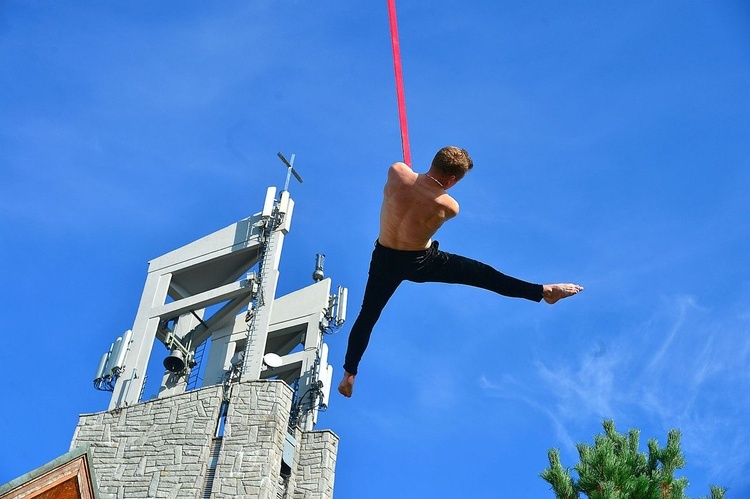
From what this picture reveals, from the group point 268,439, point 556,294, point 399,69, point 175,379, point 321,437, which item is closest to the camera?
point 399,69

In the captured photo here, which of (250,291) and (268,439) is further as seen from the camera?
(250,291)

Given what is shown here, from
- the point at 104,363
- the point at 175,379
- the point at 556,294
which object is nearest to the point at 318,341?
the point at 175,379

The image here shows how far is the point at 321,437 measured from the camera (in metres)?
17.2

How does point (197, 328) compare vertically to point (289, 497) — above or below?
above

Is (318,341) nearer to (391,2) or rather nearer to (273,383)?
(273,383)

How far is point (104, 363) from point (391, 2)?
44.7ft

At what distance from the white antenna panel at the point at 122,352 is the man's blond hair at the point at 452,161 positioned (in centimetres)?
1314

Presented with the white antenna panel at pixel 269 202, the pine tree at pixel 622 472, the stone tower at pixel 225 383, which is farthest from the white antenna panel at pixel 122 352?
the pine tree at pixel 622 472

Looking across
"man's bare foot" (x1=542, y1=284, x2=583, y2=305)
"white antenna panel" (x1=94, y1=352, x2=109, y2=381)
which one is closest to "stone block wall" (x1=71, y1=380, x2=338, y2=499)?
"white antenna panel" (x1=94, y1=352, x2=109, y2=381)

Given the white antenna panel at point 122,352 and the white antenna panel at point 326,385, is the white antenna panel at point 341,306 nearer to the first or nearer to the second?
the white antenna panel at point 326,385

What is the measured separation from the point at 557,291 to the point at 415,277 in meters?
1.14

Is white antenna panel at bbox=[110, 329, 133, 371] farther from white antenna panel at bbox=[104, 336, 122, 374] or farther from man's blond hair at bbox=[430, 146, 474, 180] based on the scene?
man's blond hair at bbox=[430, 146, 474, 180]

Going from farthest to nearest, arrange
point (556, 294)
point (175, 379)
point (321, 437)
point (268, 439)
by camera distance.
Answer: point (175, 379) < point (321, 437) < point (268, 439) < point (556, 294)

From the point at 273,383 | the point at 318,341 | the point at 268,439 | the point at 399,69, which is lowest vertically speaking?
the point at 399,69
